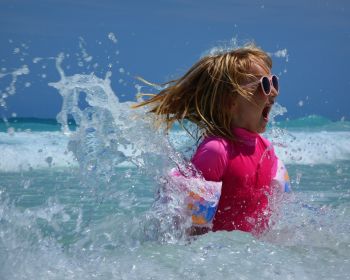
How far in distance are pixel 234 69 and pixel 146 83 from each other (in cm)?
51

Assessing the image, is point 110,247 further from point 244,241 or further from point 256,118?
point 256,118

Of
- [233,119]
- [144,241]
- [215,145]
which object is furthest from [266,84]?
[144,241]

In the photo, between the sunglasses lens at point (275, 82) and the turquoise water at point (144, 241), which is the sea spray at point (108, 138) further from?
the sunglasses lens at point (275, 82)

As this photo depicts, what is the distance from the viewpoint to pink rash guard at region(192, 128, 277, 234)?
304cm

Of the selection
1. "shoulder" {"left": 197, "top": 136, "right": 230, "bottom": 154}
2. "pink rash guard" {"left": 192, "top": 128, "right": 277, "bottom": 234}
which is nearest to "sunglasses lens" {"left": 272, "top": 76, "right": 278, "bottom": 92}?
"pink rash guard" {"left": 192, "top": 128, "right": 277, "bottom": 234}

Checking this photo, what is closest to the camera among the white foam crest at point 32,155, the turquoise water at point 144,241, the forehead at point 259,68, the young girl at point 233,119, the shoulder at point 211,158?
the turquoise water at point 144,241

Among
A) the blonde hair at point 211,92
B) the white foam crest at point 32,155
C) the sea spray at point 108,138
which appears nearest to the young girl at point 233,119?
the blonde hair at point 211,92

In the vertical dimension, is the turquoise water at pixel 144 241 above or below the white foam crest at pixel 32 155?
above

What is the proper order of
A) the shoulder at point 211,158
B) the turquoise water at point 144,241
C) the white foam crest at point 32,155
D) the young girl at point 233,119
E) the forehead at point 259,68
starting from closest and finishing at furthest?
the turquoise water at point 144,241, the shoulder at point 211,158, the young girl at point 233,119, the forehead at point 259,68, the white foam crest at point 32,155

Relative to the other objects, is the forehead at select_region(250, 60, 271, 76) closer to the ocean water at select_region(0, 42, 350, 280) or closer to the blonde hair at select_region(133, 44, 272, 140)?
the blonde hair at select_region(133, 44, 272, 140)

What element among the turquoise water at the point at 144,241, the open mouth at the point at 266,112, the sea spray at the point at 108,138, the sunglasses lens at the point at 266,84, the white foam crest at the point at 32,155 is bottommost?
the white foam crest at the point at 32,155

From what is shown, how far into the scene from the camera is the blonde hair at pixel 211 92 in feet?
10.5

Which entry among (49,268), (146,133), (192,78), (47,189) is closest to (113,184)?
(146,133)

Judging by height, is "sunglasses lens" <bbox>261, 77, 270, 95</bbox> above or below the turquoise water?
above
